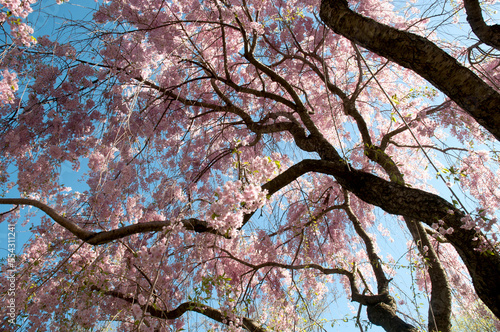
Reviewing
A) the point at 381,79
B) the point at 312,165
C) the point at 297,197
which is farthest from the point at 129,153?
the point at 381,79

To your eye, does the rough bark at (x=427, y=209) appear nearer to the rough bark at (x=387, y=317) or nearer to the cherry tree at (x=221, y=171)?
the cherry tree at (x=221, y=171)

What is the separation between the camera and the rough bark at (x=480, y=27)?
1.79 m

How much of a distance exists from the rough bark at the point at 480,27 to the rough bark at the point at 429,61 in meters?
0.25

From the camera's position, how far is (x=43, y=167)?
347 cm

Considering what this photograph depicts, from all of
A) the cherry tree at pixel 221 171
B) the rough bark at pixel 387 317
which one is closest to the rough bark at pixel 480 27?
Result: the cherry tree at pixel 221 171

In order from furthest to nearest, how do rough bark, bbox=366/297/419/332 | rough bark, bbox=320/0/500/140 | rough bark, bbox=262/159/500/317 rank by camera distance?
rough bark, bbox=366/297/419/332
rough bark, bbox=262/159/500/317
rough bark, bbox=320/0/500/140

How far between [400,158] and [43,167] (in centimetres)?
540

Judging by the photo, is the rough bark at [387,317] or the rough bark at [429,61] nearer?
the rough bark at [429,61]

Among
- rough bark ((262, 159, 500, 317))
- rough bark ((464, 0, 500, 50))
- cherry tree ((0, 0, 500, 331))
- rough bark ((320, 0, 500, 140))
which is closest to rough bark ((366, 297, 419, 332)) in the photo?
cherry tree ((0, 0, 500, 331))

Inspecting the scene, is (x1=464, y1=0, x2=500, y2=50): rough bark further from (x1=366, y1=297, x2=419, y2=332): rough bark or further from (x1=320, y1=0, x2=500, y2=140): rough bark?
(x1=366, y1=297, x2=419, y2=332): rough bark

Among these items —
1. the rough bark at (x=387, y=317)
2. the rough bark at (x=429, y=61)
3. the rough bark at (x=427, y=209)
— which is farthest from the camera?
the rough bark at (x=387, y=317)

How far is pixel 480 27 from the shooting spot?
73.2 inches

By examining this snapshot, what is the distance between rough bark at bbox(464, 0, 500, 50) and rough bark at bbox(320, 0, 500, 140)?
25cm

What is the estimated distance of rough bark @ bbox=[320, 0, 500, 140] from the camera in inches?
67.0
